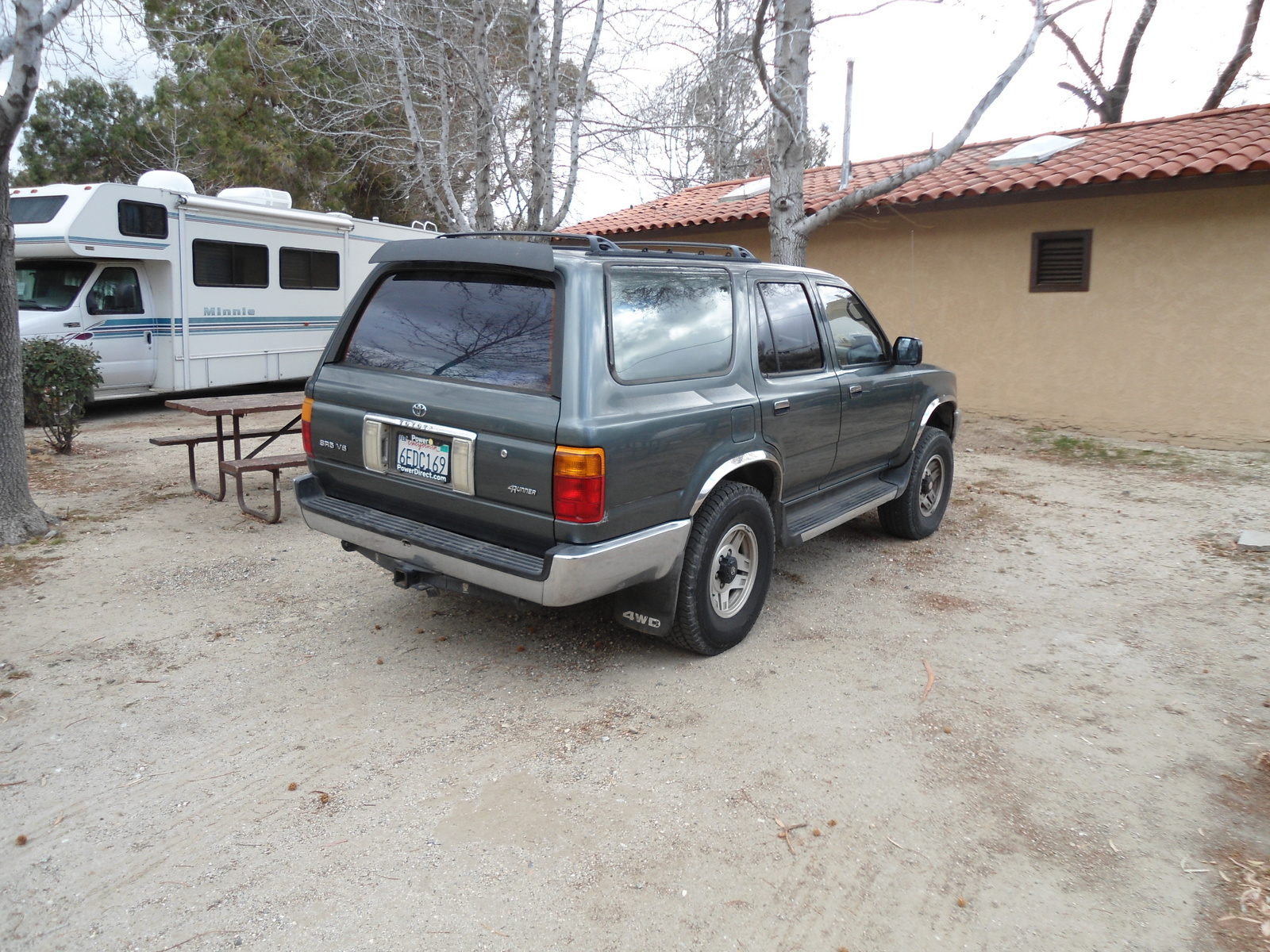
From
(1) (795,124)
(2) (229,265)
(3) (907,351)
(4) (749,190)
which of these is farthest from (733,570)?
(4) (749,190)

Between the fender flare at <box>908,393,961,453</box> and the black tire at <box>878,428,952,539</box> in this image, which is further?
the black tire at <box>878,428,952,539</box>

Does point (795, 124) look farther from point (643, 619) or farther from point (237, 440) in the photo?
point (643, 619)

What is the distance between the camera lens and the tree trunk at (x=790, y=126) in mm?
9297

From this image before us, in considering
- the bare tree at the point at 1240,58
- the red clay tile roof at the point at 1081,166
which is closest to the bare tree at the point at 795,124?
the red clay tile roof at the point at 1081,166

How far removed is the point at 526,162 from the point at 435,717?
47.5 feet

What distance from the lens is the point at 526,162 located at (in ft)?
54.2

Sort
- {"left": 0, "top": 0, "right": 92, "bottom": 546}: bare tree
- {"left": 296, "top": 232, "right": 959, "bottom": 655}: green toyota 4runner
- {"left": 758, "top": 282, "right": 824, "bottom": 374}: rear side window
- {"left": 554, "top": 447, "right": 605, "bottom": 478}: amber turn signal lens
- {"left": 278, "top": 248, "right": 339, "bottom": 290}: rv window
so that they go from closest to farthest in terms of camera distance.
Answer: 1. {"left": 554, "top": 447, "right": 605, "bottom": 478}: amber turn signal lens
2. {"left": 296, "top": 232, "right": 959, "bottom": 655}: green toyota 4runner
3. {"left": 758, "top": 282, "right": 824, "bottom": 374}: rear side window
4. {"left": 0, "top": 0, "right": 92, "bottom": 546}: bare tree
5. {"left": 278, "top": 248, "right": 339, "bottom": 290}: rv window

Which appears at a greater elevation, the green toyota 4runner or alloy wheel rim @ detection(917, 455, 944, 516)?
the green toyota 4runner

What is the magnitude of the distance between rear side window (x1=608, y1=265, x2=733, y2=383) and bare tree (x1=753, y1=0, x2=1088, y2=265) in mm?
5527

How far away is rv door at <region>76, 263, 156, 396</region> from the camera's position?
10.9 meters

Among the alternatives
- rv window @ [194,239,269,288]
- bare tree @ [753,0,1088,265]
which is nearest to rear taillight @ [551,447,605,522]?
bare tree @ [753,0,1088,265]

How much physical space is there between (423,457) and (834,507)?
2.49 m

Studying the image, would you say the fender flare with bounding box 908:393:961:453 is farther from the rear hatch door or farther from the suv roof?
the rear hatch door

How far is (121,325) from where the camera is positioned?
11.1 metres
